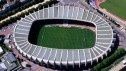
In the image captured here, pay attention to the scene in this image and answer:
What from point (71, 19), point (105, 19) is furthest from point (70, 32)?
point (105, 19)

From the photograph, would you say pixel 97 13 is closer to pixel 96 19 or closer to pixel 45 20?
pixel 96 19

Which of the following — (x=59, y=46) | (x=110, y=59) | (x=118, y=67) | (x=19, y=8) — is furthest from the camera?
(x=19, y=8)

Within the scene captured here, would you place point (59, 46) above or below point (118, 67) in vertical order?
above

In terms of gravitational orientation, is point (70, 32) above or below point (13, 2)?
below

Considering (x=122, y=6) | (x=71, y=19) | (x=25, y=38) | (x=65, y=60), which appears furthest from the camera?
(x=122, y=6)

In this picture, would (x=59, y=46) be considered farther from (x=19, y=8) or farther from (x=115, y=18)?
(x=19, y=8)

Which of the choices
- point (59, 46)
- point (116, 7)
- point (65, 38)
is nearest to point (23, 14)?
point (65, 38)
